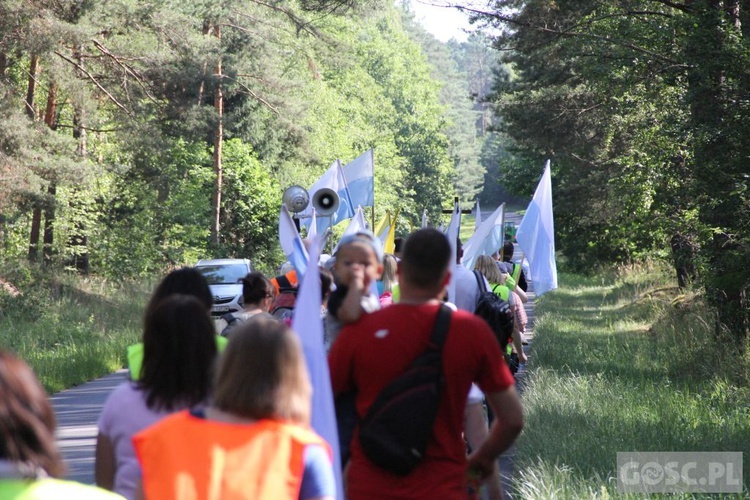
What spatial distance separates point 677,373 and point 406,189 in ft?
222

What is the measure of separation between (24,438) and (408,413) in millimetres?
2036

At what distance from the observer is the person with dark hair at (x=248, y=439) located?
9.92ft

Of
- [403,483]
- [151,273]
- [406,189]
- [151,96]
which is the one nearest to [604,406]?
[403,483]

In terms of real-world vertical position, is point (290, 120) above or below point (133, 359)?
above

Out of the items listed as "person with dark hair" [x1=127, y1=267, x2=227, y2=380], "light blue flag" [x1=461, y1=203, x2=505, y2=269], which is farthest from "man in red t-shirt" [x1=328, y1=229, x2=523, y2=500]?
"light blue flag" [x1=461, y1=203, x2=505, y2=269]

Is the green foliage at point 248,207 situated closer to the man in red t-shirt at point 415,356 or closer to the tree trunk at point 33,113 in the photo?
the tree trunk at point 33,113

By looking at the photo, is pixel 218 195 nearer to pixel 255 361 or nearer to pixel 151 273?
pixel 151 273

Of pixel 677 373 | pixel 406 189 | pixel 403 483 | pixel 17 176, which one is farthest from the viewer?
pixel 406 189

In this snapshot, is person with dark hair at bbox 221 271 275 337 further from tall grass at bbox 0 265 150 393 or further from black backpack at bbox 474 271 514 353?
tall grass at bbox 0 265 150 393

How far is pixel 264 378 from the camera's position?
3127mm

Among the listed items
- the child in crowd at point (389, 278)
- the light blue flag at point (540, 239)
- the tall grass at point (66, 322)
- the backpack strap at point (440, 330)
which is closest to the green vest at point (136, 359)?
the backpack strap at point (440, 330)

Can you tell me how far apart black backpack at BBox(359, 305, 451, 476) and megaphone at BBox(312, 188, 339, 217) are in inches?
368

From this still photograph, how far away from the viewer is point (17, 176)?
86.4 ft

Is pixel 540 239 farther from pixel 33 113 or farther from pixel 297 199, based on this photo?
pixel 33 113
